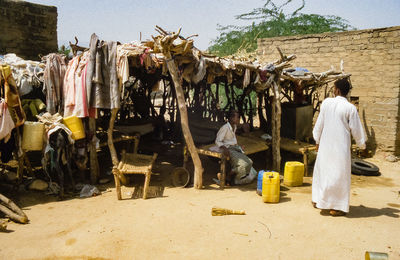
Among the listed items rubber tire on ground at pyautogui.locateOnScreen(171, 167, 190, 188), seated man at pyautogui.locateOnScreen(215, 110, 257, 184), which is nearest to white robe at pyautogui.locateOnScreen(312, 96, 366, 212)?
seated man at pyautogui.locateOnScreen(215, 110, 257, 184)

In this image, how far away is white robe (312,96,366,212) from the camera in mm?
4703

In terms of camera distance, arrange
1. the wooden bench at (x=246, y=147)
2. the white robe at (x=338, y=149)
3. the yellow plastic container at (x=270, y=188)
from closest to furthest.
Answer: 1. the white robe at (x=338, y=149)
2. the yellow plastic container at (x=270, y=188)
3. the wooden bench at (x=246, y=147)

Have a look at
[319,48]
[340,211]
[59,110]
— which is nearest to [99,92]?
[59,110]

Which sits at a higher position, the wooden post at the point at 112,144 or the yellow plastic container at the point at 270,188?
the wooden post at the point at 112,144

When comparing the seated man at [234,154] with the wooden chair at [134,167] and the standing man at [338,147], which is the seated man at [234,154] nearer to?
the wooden chair at [134,167]

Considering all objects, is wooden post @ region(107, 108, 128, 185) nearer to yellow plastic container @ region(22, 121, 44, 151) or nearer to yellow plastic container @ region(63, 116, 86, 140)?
yellow plastic container @ region(63, 116, 86, 140)

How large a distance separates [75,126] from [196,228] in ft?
10.1

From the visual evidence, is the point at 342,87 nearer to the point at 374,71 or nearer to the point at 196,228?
the point at 196,228

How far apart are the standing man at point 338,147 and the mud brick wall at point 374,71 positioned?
550 centimetres

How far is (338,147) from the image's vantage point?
4.76 meters

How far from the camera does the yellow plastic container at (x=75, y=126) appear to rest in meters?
5.86

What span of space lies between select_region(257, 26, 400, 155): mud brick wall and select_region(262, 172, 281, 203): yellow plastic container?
5.80 metres

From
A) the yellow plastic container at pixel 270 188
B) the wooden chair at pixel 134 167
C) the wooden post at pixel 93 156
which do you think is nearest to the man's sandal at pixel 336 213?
the yellow plastic container at pixel 270 188

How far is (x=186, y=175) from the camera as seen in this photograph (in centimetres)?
652
